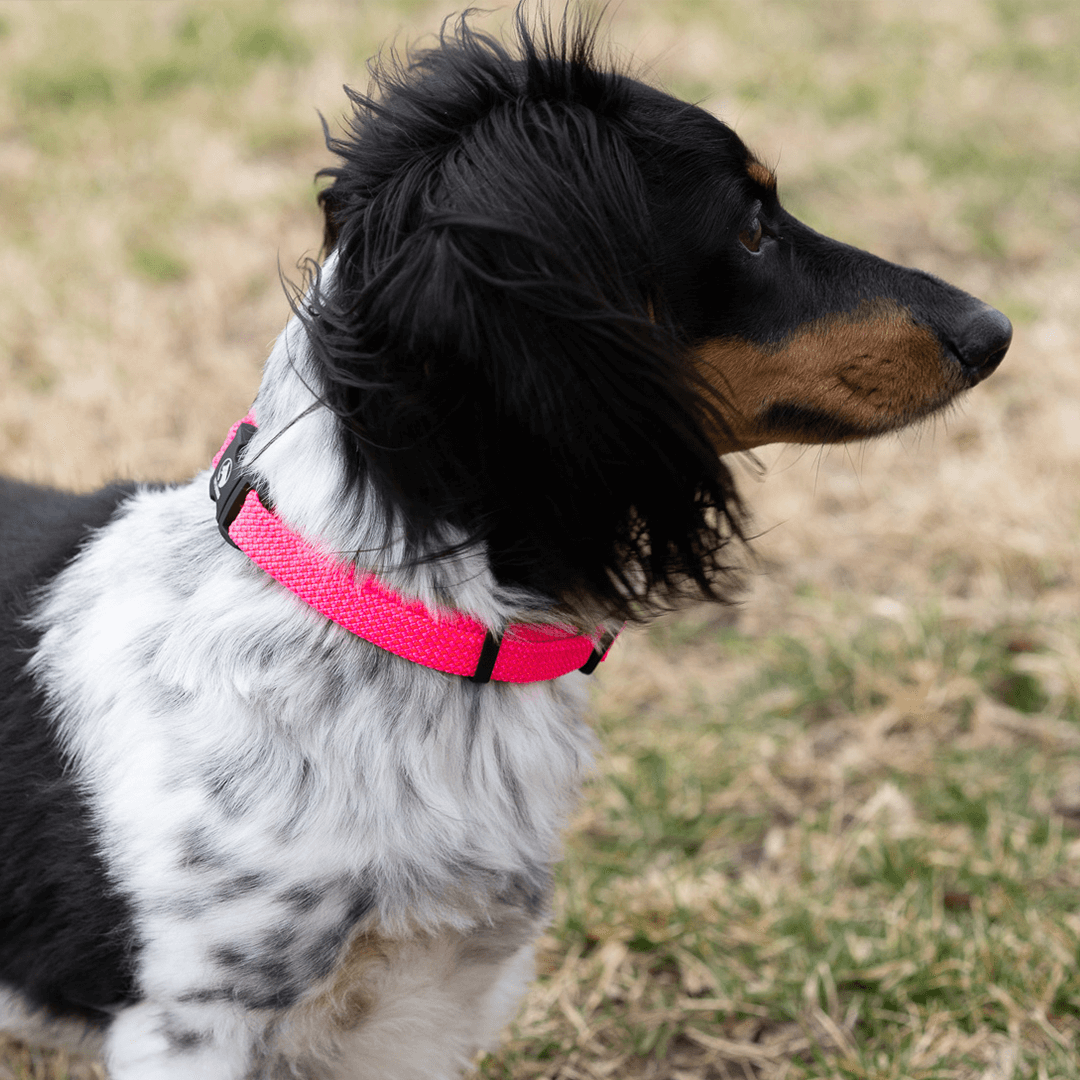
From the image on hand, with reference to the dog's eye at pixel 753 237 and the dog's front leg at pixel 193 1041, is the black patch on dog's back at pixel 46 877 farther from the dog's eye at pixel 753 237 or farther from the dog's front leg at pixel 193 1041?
the dog's eye at pixel 753 237

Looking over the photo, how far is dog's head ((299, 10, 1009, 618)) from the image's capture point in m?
1.46

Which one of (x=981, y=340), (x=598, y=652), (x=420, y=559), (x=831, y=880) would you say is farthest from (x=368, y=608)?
(x=831, y=880)

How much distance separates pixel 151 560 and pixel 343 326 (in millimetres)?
590

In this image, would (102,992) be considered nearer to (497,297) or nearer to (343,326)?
(343,326)

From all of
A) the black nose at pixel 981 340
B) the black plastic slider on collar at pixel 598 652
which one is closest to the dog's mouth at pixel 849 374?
the black nose at pixel 981 340

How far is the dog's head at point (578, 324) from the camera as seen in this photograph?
4.81 feet

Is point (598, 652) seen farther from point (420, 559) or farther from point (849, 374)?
point (849, 374)

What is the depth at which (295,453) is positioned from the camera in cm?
164

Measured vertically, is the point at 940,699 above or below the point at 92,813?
below

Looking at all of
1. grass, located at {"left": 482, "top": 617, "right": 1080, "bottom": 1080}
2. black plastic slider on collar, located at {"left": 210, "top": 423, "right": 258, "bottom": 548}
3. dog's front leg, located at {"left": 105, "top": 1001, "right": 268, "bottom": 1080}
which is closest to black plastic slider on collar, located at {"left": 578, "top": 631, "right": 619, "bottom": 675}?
black plastic slider on collar, located at {"left": 210, "top": 423, "right": 258, "bottom": 548}

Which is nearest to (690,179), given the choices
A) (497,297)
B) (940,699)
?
(497,297)

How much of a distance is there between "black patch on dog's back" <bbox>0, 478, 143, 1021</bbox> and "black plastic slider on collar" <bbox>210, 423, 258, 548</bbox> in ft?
1.45

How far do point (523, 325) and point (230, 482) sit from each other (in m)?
0.54

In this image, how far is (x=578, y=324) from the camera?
1480 mm
